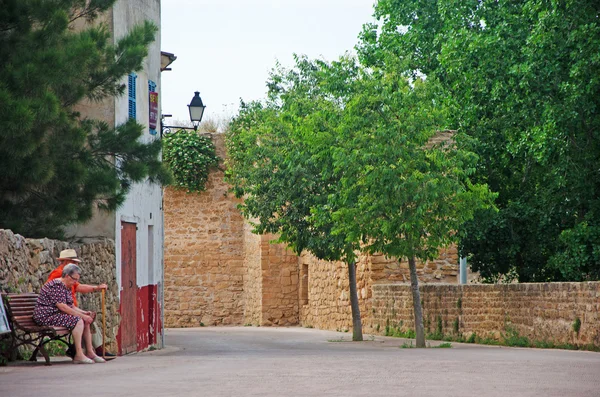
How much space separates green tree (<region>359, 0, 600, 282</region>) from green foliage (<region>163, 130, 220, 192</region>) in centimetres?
1016

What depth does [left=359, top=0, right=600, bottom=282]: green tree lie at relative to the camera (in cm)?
2241

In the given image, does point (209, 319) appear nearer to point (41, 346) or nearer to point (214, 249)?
point (214, 249)

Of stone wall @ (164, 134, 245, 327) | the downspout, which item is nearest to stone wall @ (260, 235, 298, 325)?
stone wall @ (164, 134, 245, 327)

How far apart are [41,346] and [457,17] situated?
18.6 m

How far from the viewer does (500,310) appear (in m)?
21.8

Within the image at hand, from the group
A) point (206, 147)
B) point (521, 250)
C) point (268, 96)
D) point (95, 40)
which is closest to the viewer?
point (95, 40)

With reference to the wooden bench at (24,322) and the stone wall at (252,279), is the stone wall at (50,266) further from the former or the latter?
the stone wall at (252,279)

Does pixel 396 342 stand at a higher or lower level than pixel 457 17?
lower

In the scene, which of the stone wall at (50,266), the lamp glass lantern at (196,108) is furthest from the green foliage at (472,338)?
the stone wall at (50,266)

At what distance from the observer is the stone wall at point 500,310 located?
61.5ft

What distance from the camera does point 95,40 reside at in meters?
17.2

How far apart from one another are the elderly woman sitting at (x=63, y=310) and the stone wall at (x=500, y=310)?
342 inches

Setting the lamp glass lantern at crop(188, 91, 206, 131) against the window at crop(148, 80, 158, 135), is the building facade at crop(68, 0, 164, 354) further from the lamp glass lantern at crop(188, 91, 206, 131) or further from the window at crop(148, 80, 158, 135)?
the lamp glass lantern at crop(188, 91, 206, 131)

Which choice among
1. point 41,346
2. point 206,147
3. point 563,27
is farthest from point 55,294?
point 206,147
